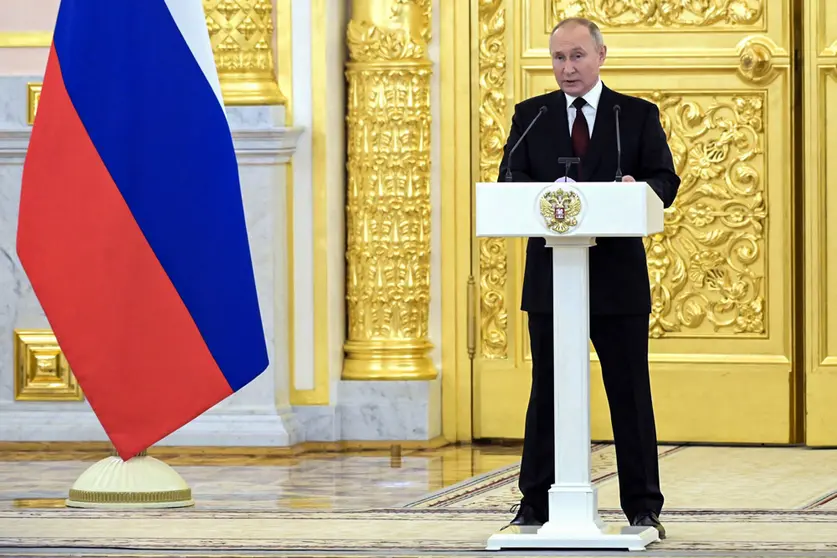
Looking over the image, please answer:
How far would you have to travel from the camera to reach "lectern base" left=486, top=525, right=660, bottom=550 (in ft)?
14.3

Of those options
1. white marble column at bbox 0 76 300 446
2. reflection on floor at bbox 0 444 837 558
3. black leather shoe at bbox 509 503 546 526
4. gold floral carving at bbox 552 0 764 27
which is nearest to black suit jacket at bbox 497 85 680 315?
black leather shoe at bbox 509 503 546 526

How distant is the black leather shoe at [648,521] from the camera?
15.1 feet

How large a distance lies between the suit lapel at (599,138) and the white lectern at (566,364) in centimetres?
24

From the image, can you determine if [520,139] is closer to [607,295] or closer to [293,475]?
[607,295]

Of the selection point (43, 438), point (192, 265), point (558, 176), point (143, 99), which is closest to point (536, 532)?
point (558, 176)

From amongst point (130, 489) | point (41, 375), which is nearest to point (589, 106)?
point (130, 489)

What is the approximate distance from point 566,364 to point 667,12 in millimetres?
3293

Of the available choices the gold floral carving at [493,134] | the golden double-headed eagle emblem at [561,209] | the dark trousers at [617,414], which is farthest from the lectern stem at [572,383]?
the gold floral carving at [493,134]

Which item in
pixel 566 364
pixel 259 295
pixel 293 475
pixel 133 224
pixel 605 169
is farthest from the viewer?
pixel 259 295

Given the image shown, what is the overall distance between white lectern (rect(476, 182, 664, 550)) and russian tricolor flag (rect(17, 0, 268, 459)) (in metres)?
1.46

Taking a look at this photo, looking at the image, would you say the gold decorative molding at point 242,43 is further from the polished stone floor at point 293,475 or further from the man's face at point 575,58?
the man's face at point 575,58

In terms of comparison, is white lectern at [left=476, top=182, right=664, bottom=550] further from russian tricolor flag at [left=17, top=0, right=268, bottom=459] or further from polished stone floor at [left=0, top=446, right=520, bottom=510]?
russian tricolor flag at [left=17, top=0, right=268, bottom=459]

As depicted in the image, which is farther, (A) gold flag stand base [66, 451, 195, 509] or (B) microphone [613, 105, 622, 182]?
(A) gold flag stand base [66, 451, 195, 509]

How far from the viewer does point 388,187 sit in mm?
7305
